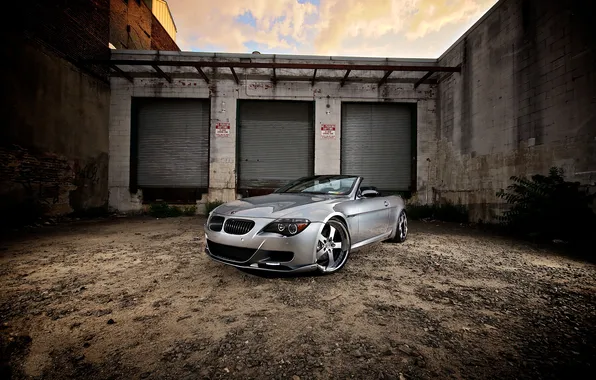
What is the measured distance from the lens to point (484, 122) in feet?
21.7

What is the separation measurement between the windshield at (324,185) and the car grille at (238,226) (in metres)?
1.31

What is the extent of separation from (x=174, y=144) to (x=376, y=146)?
7.03 metres

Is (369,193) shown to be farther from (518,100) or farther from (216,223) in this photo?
(518,100)

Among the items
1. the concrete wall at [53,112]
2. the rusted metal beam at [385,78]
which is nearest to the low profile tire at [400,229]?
the rusted metal beam at [385,78]

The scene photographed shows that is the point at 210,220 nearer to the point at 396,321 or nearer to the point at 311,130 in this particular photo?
the point at 396,321

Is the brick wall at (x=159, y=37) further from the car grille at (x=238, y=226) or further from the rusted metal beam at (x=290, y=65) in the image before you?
the car grille at (x=238, y=226)

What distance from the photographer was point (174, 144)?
8.76 metres

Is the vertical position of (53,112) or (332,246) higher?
(53,112)

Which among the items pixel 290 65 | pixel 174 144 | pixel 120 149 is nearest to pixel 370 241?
pixel 290 65

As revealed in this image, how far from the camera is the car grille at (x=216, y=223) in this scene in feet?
9.30

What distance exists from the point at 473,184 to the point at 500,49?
3.36 m

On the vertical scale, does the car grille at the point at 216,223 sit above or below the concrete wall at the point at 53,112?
below

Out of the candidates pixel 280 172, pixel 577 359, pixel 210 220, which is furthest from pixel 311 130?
pixel 577 359

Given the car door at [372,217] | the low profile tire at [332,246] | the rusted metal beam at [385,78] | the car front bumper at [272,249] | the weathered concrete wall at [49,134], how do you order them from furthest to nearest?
the rusted metal beam at [385,78] → the weathered concrete wall at [49,134] → the car door at [372,217] → the low profile tire at [332,246] → the car front bumper at [272,249]
